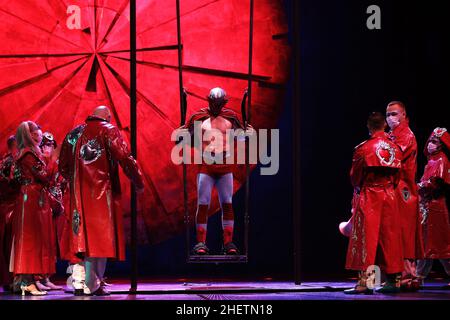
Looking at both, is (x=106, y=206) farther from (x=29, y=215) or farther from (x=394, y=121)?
(x=394, y=121)

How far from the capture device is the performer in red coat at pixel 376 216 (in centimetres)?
643

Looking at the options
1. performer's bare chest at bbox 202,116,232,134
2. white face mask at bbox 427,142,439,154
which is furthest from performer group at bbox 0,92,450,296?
performer's bare chest at bbox 202,116,232,134

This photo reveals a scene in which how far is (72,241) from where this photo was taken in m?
6.32

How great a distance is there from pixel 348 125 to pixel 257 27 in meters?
1.57

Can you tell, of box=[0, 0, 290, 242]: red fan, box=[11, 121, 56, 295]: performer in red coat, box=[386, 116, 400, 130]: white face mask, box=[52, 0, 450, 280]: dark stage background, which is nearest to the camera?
box=[11, 121, 56, 295]: performer in red coat

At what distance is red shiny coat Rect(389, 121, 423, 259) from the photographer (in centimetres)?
672

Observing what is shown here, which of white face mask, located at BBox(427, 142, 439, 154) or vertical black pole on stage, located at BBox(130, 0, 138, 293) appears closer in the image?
vertical black pole on stage, located at BBox(130, 0, 138, 293)

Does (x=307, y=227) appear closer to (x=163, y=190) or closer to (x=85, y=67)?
(x=163, y=190)

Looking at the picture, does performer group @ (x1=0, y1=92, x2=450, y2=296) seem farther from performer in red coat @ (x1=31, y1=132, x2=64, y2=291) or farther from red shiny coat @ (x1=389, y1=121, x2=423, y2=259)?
performer in red coat @ (x1=31, y1=132, x2=64, y2=291)

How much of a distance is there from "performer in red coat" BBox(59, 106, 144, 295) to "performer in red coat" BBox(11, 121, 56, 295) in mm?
339

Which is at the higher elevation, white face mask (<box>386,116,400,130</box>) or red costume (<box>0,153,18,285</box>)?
white face mask (<box>386,116,400,130</box>)

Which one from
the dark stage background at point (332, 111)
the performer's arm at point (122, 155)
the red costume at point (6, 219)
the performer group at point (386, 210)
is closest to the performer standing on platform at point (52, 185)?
the red costume at point (6, 219)

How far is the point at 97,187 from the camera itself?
20.9 ft
